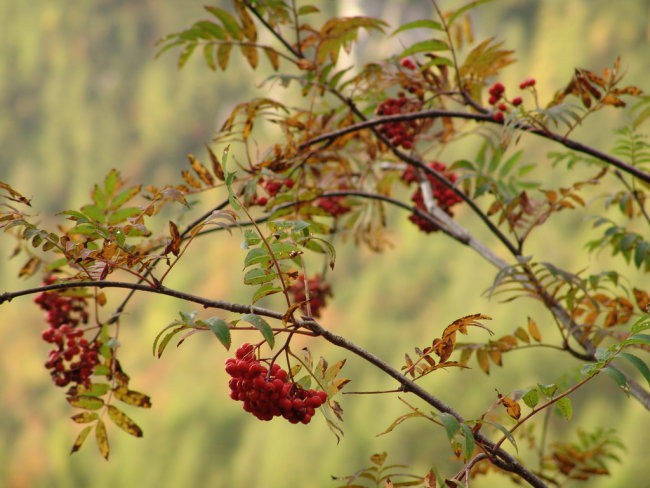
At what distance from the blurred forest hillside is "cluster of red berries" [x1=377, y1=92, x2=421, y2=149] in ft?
3.86

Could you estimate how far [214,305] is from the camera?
18.8 inches

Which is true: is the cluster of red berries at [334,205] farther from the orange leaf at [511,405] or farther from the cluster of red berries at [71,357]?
the orange leaf at [511,405]

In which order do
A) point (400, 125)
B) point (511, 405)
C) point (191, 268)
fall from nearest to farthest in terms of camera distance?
point (511, 405), point (400, 125), point (191, 268)

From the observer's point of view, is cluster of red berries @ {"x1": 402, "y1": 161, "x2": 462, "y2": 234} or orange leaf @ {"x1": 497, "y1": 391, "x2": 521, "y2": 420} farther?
cluster of red berries @ {"x1": 402, "y1": 161, "x2": 462, "y2": 234}

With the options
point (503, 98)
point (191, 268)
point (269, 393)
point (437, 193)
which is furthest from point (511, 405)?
point (191, 268)

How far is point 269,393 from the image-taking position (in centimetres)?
54

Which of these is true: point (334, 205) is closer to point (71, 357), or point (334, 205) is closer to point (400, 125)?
point (400, 125)

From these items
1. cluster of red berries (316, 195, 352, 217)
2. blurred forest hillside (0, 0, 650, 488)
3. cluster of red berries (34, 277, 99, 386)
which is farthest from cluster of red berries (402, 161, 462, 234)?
blurred forest hillside (0, 0, 650, 488)

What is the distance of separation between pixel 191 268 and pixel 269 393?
7.32 feet

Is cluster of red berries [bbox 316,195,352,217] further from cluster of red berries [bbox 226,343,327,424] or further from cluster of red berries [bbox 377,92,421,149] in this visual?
cluster of red berries [bbox 226,343,327,424]

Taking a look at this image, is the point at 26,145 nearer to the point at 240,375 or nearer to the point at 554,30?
the point at 554,30

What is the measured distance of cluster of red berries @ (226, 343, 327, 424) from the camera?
1.76 ft

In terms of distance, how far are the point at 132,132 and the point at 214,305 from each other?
2.71 m

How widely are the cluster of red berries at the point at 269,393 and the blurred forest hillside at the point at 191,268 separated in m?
1.52
